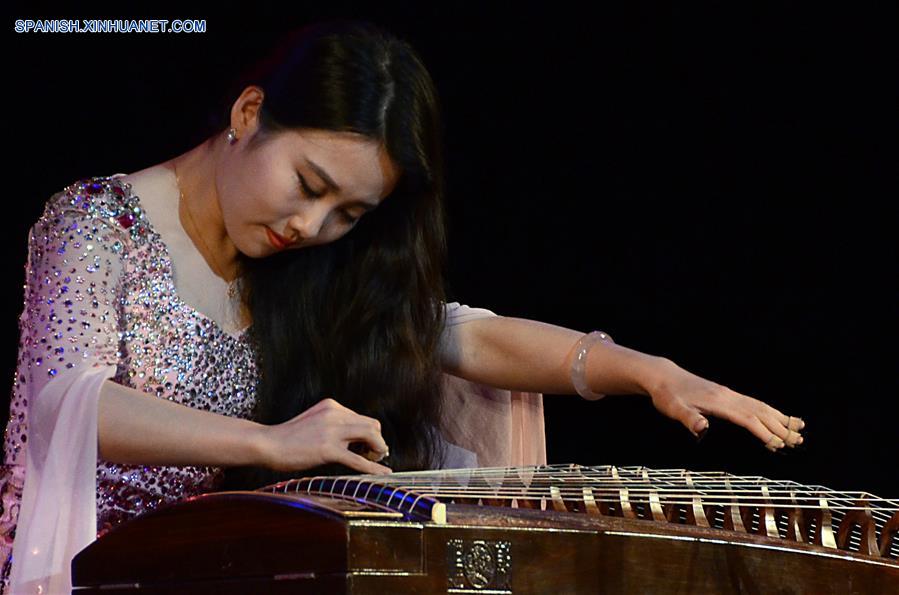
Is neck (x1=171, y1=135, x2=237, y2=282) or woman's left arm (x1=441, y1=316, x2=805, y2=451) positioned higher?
neck (x1=171, y1=135, x2=237, y2=282)

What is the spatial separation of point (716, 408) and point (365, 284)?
0.86m

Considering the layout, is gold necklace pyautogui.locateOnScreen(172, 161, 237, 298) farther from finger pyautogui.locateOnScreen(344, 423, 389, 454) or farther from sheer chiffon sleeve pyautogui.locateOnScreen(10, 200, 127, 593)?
finger pyautogui.locateOnScreen(344, 423, 389, 454)

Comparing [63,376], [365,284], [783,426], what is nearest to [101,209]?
[63,376]

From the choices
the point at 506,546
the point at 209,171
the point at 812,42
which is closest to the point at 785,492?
the point at 506,546

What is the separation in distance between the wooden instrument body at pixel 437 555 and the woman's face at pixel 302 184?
89cm

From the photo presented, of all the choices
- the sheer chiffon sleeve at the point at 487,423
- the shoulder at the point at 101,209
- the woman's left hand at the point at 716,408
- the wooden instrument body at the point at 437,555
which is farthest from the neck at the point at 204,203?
the wooden instrument body at the point at 437,555

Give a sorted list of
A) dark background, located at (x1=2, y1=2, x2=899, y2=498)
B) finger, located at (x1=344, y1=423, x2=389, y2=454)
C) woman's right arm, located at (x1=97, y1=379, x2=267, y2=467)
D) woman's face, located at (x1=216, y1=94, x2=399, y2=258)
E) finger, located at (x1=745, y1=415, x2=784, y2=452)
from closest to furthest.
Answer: finger, located at (x1=344, y1=423, x2=389, y2=454), woman's right arm, located at (x1=97, y1=379, x2=267, y2=467), finger, located at (x1=745, y1=415, x2=784, y2=452), woman's face, located at (x1=216, y1=94, x2=399, y2=258), dark background, located at (x1=2, y1=2, x2=899, y2=498)

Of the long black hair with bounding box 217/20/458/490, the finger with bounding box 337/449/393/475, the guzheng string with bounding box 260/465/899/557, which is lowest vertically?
the guzheng string with bounding box 260/465/899/557

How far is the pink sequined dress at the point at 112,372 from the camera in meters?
1.78

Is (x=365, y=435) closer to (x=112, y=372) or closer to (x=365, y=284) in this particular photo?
(x=112, y=372)

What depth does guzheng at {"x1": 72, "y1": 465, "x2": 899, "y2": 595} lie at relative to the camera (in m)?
1.09

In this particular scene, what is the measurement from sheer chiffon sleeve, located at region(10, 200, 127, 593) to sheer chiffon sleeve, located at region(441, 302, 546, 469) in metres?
0.77

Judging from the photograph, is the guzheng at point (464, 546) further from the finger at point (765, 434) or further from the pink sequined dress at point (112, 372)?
the pink sequined dress at point (112, 372)

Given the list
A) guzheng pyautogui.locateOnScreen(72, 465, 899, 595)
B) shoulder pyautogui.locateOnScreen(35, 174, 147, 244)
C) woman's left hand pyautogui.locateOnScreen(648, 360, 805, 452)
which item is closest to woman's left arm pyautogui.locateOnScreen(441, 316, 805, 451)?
woman's left hand pyautogui.locateOnScreen(648, 360, 805, 452)
